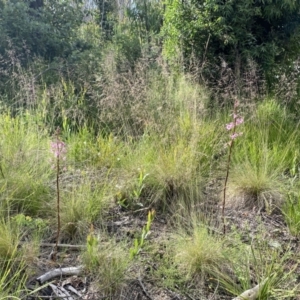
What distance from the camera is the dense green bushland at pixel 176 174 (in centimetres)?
161

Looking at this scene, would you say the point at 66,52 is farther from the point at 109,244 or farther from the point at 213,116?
the point at 109,244

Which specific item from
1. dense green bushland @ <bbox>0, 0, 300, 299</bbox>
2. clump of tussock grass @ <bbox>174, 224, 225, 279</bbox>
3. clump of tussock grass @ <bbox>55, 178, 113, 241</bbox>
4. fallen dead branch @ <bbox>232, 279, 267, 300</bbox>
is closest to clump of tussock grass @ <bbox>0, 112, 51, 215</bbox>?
dense green bushland @ <bbox>0, 0, 300, 299</bbox>

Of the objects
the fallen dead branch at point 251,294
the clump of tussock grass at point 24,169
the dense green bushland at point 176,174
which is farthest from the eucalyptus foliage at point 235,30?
the fallen dead branch at point 251,294

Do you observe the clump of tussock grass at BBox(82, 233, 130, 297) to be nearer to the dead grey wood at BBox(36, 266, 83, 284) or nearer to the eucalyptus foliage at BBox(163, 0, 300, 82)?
the dead grey wood at BBox(36, 266, 83, 284)

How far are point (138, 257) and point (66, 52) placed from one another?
434 centimetres

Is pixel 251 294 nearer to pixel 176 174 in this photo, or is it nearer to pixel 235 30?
pixel 176 174

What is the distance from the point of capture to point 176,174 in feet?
7.57

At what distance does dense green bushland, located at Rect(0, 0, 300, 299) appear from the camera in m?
1.61

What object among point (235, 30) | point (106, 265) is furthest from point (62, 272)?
point (235, 30)

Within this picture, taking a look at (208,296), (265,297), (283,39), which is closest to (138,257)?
(208,296)

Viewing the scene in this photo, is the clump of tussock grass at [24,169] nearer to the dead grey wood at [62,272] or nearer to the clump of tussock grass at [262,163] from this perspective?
the dead grey wood at [62,272]

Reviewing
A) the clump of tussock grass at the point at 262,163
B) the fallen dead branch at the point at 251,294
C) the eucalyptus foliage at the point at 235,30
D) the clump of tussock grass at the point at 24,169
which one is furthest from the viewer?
the eucalyptus foliage at the point at 235,30

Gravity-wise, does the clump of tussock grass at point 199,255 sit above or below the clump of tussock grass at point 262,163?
below

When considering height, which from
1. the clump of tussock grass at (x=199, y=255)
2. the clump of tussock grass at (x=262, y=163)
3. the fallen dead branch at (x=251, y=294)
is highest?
the clump of tussock grass at (x=262, y=163)
